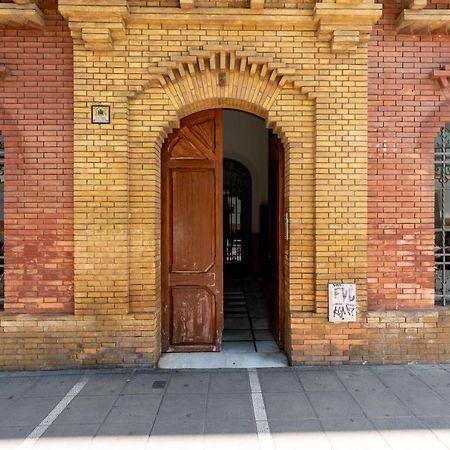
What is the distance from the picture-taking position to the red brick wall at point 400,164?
5.03 metres

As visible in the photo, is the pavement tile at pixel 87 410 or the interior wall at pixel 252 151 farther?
the interior wall at pixel 252 151

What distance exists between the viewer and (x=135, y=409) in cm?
389

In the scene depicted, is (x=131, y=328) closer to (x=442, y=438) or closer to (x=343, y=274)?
(x=343, y=274)

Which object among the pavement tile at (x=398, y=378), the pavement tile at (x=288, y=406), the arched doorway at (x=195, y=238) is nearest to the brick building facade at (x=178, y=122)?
the pavement tile at (x=398, y=378)

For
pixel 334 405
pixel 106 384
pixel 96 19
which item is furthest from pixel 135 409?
pixel 96 19

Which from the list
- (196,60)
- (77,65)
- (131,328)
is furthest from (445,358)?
(77,65)

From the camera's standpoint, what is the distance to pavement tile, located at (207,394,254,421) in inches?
147

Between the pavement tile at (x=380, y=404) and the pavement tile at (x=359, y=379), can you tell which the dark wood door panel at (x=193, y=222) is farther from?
the pavement tile at (x=380, y=404)

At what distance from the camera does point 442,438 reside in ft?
11.0

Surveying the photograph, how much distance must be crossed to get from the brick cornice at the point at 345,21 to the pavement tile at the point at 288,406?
4238mm

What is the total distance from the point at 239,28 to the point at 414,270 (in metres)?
3.91

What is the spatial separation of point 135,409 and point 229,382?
1.16 m

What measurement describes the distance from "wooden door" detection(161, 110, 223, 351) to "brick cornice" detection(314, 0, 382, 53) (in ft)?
5.77

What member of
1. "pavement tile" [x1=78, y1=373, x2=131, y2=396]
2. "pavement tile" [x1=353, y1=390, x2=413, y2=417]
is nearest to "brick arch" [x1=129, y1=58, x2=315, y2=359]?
"pavement tile" [x1=78, y1=373, x2=131, y2=396]
